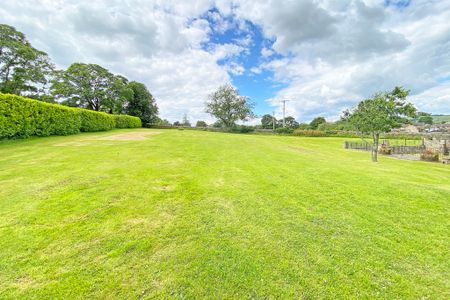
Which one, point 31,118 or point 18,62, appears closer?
point 31,118

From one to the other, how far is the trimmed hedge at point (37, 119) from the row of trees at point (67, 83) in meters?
11.8

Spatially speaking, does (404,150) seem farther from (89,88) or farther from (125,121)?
(89,88)

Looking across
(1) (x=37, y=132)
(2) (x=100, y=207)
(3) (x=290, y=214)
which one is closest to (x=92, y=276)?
(2) (x=100, y=207)

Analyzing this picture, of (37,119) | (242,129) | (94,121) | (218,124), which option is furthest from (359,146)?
(218,124)

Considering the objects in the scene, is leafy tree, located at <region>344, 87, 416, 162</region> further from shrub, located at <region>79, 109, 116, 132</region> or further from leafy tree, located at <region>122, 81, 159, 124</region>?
leafy tree, located at <region>122, 81, 159, 124</region>

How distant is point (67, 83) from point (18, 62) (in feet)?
21.1

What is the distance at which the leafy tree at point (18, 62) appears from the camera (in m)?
20.5

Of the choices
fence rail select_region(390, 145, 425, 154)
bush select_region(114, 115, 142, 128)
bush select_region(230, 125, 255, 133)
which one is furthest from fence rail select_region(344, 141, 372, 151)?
bush select_region(114, 115, 142, 128)

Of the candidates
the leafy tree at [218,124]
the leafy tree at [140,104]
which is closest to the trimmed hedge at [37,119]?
the leafy tree at [140,104]

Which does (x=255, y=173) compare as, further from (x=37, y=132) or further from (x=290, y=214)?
(x=37, y=132)

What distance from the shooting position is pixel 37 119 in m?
12.4

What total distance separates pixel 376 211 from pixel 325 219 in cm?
116

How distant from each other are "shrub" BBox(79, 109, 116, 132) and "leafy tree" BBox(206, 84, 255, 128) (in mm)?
26362

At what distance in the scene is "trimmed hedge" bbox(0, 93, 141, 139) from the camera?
10344 mm
